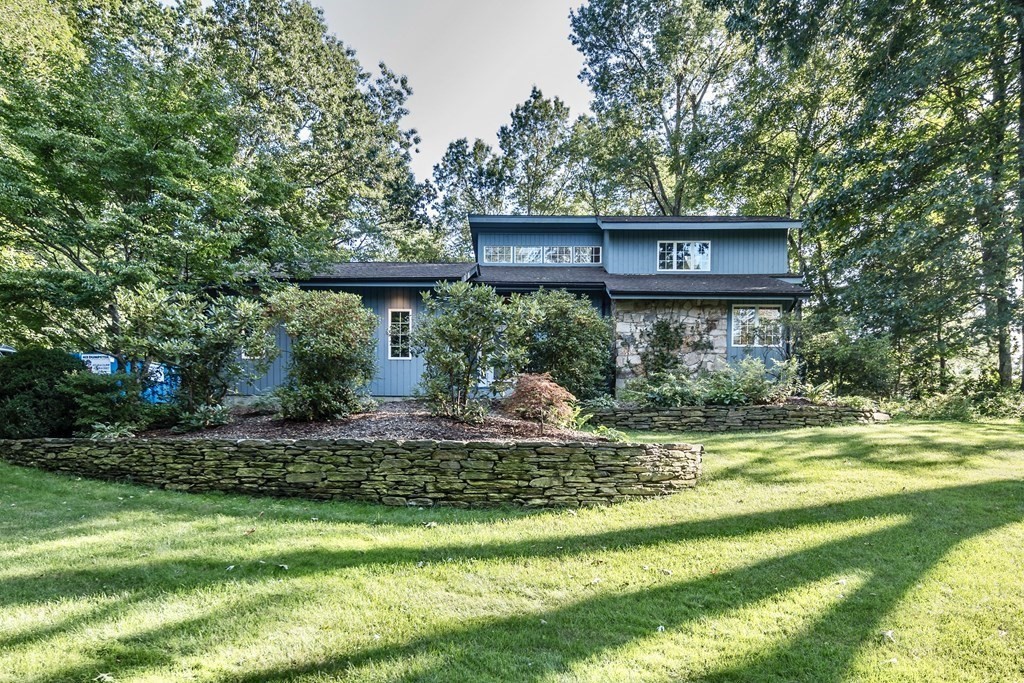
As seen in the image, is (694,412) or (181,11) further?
(181,11)

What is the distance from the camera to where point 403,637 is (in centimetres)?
255

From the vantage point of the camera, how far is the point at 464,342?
6.14 m

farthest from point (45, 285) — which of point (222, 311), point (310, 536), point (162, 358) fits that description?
point (310, 536)

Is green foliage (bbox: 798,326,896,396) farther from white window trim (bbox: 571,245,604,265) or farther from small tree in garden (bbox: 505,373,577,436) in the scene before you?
small tree in garden (bbox: 505,373,577,436)

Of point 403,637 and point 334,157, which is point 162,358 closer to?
point 403,637

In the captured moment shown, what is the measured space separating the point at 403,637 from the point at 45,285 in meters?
8.55

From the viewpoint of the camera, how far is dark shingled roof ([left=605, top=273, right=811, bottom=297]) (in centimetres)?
1165

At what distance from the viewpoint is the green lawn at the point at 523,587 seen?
2.34 meters

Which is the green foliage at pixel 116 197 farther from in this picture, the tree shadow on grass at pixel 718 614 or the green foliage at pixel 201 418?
the tree shadow on grass at pixel 718 614

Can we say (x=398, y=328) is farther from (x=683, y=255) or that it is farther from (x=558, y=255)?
(x=683, y=255)

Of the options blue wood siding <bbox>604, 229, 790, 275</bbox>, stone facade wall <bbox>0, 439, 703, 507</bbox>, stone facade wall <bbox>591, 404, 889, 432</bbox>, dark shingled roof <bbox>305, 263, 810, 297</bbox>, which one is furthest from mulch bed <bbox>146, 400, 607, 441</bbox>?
blue wood siding <bbox>604, 229, 790, 275</bbox>

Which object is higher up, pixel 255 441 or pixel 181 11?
pixel 181 11

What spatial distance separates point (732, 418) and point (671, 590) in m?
6.50

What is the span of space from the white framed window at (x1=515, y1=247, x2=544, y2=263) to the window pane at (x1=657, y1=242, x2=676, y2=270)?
359 centimetres
